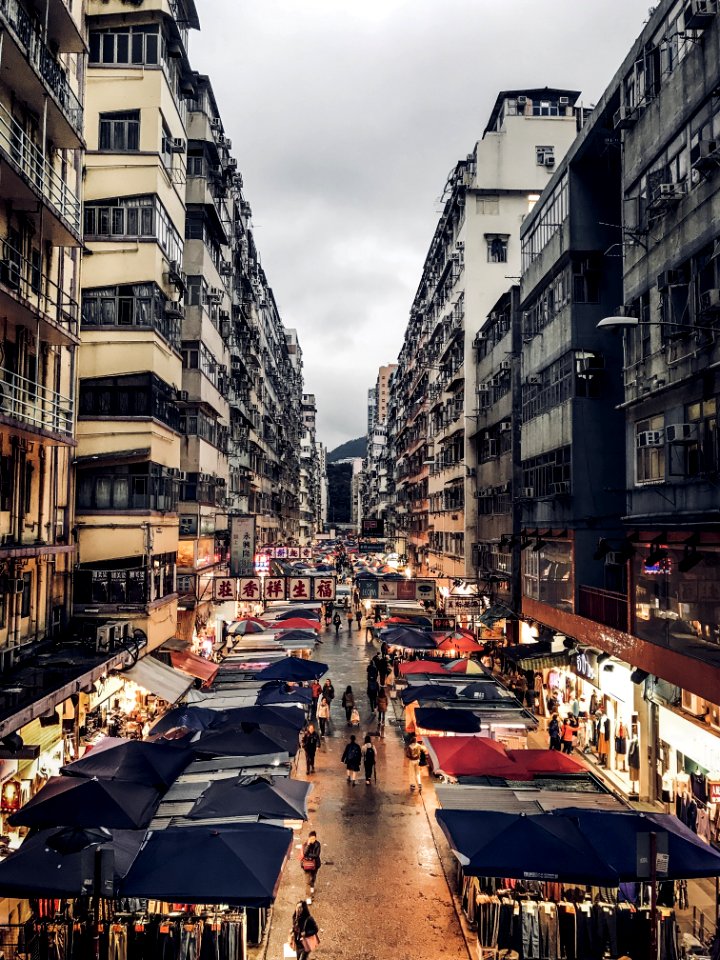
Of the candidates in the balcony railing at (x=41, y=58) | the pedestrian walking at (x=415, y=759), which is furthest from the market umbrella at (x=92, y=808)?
the balcony railing at (x=41, y=58)

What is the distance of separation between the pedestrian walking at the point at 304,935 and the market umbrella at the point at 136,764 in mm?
3950

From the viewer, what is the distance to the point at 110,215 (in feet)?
95.7

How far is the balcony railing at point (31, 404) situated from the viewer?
64.6 feet

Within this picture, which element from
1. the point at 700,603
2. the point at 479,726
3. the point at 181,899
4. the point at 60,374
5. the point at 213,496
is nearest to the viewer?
the point at 181,899

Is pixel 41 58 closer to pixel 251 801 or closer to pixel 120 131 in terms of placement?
pixel 120 131

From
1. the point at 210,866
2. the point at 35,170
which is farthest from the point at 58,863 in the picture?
the point at 35,170

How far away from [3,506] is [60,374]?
5668mm

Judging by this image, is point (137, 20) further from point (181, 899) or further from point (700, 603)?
point (181, 899)

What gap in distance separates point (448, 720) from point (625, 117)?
1803 centimetres

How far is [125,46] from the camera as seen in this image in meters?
29.0

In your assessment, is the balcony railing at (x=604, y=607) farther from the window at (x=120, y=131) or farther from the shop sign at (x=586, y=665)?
the window at (x=120, y=131)

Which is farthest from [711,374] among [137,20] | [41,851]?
[137,20]

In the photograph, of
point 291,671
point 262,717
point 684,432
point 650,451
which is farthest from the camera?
point 291,671

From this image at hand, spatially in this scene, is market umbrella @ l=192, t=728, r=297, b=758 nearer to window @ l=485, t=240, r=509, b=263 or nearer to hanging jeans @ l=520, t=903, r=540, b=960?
hanging jeans @ l=520, t=903, r=540, b=960
